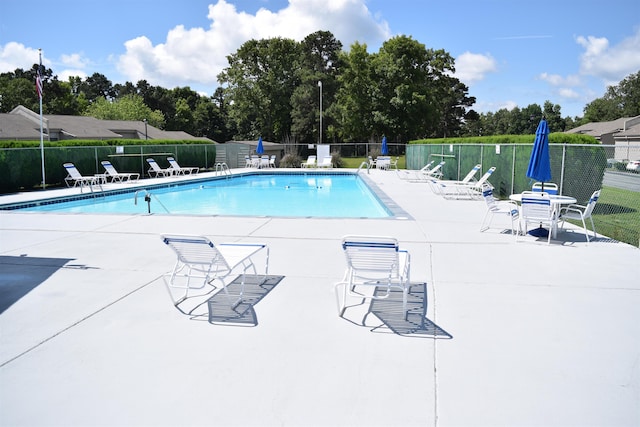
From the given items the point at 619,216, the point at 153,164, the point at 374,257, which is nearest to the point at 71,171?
the point at 153,164

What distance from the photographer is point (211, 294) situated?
17.4ft

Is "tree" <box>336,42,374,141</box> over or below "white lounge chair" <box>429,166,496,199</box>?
over

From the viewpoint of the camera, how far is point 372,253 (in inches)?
180

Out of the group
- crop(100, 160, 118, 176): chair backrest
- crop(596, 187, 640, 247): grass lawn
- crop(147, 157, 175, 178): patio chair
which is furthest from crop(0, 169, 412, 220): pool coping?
crop(596, 187, 640, 247): grass lawn

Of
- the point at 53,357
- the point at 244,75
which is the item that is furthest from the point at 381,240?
the point at 244,75

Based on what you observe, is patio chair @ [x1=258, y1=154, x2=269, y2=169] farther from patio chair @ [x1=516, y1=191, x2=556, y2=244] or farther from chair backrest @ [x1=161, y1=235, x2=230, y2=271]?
chair backrest @ [x1=161, y1=235, x2=230, y2=271]

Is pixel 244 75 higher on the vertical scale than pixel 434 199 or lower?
higher

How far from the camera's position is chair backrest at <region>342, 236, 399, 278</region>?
14.7ft

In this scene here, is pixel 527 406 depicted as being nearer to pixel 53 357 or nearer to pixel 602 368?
pixel 602 368

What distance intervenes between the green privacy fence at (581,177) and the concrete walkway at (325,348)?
14.5 ft

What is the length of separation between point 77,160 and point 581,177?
17.5m

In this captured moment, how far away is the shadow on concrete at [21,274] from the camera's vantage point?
520cm

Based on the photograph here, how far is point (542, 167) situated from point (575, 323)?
5.14 m

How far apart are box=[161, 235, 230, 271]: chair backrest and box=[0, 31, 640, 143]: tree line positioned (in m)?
33.5
